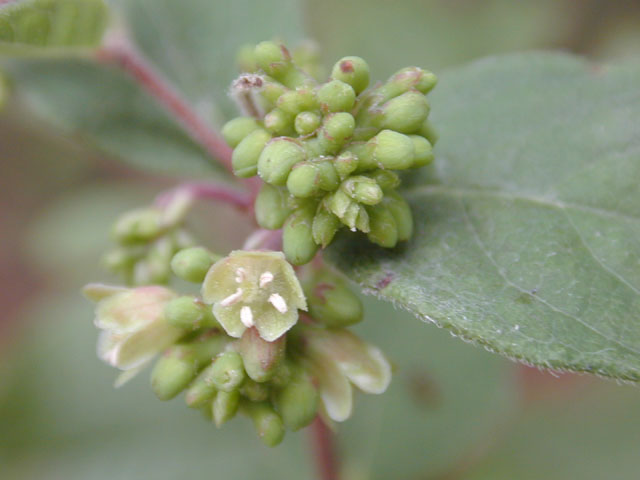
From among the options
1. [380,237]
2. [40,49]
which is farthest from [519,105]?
[40,49]

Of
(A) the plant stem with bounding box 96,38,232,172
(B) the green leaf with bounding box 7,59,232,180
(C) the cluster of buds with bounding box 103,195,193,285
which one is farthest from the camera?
(B) the green leaf with bounding box 7,59,232,180

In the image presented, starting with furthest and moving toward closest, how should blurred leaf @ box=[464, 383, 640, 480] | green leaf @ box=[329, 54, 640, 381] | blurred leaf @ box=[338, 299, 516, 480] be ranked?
blurred leaf @ box=[464, 383, 640, 480]
blurred leaf @ box=[338, 299, 516, 480]
green leaf @ box=[329, 54, 640, 381]

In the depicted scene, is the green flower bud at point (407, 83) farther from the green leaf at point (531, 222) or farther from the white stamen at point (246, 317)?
the white stamen at point (246, 317)

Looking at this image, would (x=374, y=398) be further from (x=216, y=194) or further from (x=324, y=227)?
(x=324, y=227)

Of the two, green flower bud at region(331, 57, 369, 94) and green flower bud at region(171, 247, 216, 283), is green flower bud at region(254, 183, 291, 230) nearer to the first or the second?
green flower bud at region(171, 247, 216, 283)

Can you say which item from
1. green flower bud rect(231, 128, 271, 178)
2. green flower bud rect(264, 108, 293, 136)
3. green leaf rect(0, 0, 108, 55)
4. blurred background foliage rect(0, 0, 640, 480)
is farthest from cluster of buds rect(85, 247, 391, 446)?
blurred background foliage rect(0, 0, 640, 480)

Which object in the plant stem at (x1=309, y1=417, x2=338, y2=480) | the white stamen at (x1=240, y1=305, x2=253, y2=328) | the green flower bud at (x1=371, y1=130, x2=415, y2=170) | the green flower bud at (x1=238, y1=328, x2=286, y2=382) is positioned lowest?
the plant stem at (x1=309, y1=417, x2=338, y2=480)
